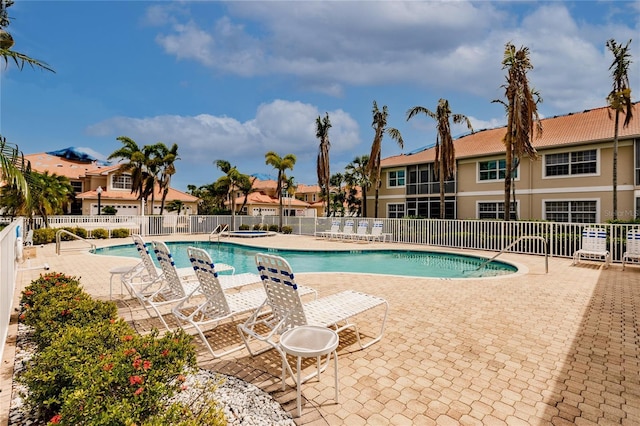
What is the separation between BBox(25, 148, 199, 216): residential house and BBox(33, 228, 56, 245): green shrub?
11295mm

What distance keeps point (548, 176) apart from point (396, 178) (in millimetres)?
10492

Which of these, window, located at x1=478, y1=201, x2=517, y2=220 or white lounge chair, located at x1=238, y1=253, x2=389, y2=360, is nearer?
white lounge chair, located at x1=238, y1=253, x2=389, y2=360

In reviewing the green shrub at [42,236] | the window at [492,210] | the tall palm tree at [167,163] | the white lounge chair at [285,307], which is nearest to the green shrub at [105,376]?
the white lounge chair at [285,307]

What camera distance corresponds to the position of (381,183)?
28.7 metres

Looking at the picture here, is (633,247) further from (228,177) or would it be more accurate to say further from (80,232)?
(228,177)

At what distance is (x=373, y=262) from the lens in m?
13.8

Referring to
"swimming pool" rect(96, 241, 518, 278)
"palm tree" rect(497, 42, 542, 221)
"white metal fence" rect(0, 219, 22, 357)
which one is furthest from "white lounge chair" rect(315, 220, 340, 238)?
"white metal fence" rect(0, 219, 22, 357)

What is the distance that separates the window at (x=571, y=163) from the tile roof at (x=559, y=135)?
2.87 ft

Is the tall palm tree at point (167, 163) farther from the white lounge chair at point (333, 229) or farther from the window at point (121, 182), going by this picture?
the white lounge chair at point (333, 229)

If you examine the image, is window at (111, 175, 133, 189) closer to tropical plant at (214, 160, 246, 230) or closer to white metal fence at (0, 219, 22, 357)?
tropical plant at (214, 160, 246, 230)

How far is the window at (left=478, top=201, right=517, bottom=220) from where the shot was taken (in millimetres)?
21719

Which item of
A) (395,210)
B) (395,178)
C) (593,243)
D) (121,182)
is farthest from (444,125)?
(121,182)

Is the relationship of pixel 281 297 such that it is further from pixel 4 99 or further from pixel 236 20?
pixel 236 20

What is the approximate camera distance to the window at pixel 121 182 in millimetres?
33594
